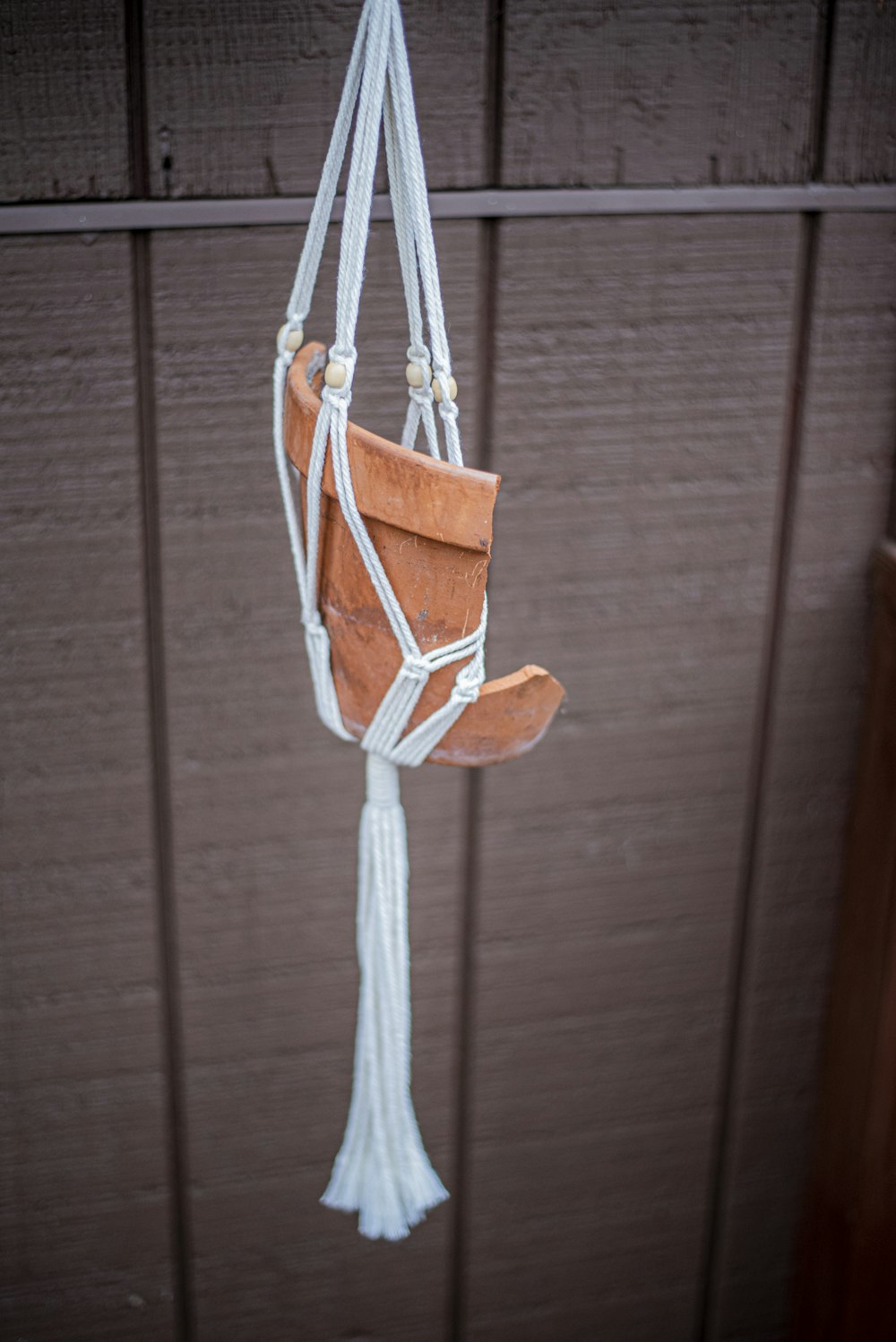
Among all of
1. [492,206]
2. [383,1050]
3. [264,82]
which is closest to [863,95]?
[492,206]

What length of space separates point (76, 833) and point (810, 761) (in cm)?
60

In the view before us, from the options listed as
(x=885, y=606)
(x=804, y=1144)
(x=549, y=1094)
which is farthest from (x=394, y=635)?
(x=804, y=1144)

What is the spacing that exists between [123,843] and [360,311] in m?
0.44

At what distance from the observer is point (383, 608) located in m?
0.70

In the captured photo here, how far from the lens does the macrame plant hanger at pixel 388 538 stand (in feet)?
2.10

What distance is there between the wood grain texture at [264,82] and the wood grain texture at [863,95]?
0.86ft

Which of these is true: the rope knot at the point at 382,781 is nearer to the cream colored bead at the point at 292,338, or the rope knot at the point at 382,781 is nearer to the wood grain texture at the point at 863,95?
the cream colored bead at the point at 292,338

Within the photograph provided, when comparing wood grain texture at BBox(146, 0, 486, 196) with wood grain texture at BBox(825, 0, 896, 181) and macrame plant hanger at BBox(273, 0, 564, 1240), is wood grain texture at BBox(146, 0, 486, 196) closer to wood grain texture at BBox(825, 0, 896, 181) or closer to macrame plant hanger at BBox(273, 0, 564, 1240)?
macrame plant hanger at BBox(273, 0, 564, 1240)

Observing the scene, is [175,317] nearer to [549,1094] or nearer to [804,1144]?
[549,1094]

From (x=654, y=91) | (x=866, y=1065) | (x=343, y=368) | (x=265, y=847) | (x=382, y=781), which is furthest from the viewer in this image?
(x=866, y=1065)

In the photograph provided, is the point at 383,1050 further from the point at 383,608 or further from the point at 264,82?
the point at 264,82

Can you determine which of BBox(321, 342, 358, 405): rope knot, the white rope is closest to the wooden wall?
the white rope

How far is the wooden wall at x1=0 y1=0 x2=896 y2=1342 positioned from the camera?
2.83 ft

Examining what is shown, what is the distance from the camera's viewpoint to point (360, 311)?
2.90 feet
